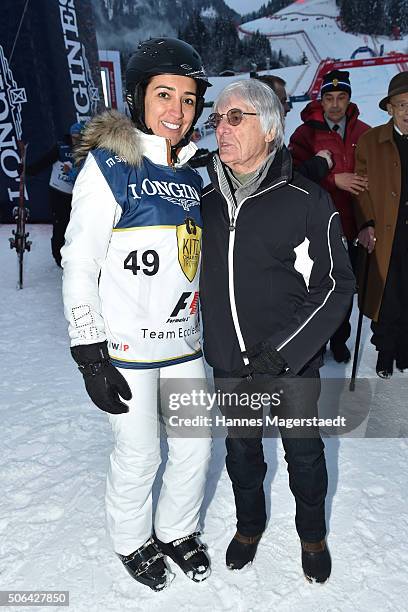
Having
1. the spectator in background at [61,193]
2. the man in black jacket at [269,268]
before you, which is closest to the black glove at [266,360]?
the man in black jacket at [269,268]

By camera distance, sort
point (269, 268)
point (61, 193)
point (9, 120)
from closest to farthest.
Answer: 1. point (269, 268)
2. point (61, 193)
3. point (9, 120)

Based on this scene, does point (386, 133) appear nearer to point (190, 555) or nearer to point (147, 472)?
point (147, 472)

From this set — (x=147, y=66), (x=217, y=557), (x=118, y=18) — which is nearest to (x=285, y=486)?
(x=217, y=557)

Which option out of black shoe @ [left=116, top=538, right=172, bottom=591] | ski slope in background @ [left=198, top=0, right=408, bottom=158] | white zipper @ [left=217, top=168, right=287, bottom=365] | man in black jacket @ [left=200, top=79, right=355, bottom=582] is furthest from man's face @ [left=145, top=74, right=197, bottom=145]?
ski slope in background @ [left=198, top=0, right=408, bottom=158]

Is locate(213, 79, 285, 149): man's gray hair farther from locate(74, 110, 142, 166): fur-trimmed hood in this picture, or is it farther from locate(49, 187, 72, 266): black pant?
locate(49, 187, 72, 266): black pant

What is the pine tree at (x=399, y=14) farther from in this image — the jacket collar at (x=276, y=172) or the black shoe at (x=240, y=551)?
the black shoe at (x=240, y=551)

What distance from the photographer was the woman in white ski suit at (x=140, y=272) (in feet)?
6.14

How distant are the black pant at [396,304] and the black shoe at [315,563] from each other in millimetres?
2109

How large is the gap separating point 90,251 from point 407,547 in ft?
6.50

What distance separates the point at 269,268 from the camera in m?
1.97

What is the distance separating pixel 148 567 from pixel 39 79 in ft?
35.6

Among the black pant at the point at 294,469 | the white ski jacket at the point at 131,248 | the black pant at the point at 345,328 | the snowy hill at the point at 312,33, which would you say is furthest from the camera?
the snowy hill at the point at 312,33

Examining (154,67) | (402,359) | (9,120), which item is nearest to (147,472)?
(154,67)

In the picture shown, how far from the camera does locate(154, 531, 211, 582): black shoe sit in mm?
2264
